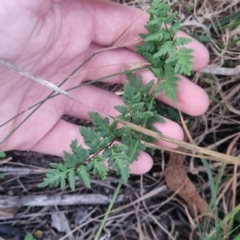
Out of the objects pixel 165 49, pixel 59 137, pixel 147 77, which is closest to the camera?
pixel 165 49

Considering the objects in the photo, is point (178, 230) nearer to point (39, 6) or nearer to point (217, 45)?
point (217, 45)

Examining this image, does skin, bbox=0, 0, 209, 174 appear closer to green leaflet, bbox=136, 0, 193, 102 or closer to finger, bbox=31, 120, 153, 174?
finger, bbox=31, 120, 153, 174

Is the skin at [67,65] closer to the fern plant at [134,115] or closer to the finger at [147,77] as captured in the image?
the finger at [147,77]

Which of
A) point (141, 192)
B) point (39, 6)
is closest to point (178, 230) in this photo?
point (141, 192)

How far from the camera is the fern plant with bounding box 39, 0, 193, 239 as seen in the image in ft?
5.16

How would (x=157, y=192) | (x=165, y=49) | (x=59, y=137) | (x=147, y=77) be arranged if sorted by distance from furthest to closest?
(x=157, y=192)
(x=59, y=137)
(x=147, y=77)
(x=165, y=49)

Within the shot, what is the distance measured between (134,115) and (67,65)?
0.40m

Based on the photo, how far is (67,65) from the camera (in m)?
1.94

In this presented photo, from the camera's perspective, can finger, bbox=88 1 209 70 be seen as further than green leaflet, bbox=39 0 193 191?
Yes

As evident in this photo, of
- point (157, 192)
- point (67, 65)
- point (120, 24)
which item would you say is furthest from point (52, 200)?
point (120, 24)

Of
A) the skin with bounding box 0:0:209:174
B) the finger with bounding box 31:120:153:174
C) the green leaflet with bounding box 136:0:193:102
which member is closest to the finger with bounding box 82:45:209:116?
the skin with bounding box 0:0:209:174

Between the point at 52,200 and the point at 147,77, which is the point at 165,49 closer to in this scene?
the point at 147,77

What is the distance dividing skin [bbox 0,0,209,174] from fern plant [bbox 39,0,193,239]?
142 millimetres

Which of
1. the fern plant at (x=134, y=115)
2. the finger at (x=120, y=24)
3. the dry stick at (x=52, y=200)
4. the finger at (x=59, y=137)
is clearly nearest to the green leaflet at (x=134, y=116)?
the fern plant at (x=134, y=115)
